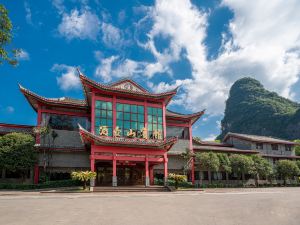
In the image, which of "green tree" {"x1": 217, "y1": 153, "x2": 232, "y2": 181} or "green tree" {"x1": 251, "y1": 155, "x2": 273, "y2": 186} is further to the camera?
"green tree" {"x1": 251, "y1": 155, "x2": 273, "y2": 186}

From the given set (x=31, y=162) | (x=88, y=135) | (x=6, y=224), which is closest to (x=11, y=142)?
(x=31, y=162)

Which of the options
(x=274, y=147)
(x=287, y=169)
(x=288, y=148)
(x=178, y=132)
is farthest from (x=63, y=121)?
(x=288, y=148)

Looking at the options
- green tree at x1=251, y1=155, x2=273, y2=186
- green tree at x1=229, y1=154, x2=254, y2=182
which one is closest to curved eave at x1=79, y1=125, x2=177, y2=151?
green tree at x1=229, y1=154, x2=254, y2=182

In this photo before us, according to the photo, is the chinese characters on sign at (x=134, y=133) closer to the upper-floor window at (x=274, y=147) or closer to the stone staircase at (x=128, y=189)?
the stone staircase at (x=128, y=189)

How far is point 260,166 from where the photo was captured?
31.0 metres

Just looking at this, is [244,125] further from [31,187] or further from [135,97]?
[31,187]

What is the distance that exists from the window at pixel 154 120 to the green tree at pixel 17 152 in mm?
10080

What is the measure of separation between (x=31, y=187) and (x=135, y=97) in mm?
11315

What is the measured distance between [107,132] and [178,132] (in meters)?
9.30

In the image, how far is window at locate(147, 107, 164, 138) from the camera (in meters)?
25.5

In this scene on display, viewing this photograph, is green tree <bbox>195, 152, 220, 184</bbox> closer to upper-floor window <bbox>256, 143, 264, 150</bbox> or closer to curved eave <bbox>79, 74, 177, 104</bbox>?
curved eave <bbox>79, 74, 177, 104</bbox>

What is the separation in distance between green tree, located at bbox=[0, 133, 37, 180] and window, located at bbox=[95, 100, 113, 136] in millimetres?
5393

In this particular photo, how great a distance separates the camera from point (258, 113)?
90938mm

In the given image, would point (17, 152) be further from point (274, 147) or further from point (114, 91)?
point (274, 147)
